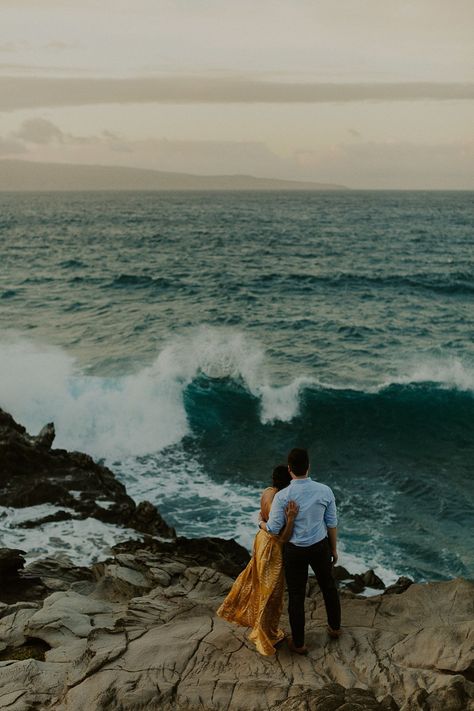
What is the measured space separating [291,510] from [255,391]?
1506 cm

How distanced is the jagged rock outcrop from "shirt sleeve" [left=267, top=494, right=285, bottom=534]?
1.30 meters

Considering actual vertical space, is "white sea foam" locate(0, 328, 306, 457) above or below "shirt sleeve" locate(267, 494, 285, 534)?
below

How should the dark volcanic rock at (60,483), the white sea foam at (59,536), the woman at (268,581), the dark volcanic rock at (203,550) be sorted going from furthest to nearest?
the dark volcanic rock at (60,483) < the white sea foam at (59,536) < the dark volcanic rock at (203,550) < the woman at (268,581)

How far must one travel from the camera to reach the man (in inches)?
256

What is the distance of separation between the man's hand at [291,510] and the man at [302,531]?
0.03 meters

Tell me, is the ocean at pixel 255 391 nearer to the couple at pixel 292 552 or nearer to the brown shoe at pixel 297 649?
the couple at pixel 292 552

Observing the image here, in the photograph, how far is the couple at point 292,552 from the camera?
6.51 meters

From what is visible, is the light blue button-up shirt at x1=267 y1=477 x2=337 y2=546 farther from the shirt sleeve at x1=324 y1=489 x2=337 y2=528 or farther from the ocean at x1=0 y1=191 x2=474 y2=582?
the ocean at x1=0 y1=191 x2=474 y2=582

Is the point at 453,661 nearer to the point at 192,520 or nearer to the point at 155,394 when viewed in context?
the point at 192,520

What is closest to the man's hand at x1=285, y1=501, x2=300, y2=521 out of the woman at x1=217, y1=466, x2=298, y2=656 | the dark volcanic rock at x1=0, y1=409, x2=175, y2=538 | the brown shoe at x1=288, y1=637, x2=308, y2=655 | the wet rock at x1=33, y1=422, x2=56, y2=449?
the woman at x1=217, y1=466, x2=298, y2=656

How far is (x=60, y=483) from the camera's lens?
13.6 meters

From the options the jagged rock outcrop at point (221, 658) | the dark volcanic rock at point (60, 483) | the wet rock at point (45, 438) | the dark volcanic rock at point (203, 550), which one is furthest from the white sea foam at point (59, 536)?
the jagged rock outcrop at point (221, 658)

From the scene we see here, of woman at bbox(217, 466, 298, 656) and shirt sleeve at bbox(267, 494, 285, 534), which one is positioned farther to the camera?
woman at bbox(217, 466, 298, 656)

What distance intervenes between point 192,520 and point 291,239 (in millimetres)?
53065
